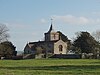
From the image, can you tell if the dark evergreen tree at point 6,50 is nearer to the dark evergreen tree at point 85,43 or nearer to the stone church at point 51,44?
the stone church at point 51,44

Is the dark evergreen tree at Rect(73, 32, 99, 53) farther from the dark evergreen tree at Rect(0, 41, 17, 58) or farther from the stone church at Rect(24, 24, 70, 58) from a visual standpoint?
the dark evergreen tree at Rect(0, 41, 17, 58)

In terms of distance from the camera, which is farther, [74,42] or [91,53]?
[74,42]

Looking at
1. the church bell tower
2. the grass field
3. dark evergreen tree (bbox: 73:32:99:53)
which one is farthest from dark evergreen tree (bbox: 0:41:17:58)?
the grass field

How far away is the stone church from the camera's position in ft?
482

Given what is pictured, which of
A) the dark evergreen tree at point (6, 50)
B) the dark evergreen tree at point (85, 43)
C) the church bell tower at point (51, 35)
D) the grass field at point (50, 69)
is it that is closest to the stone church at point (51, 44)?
the church bell tower at point (51, 35)

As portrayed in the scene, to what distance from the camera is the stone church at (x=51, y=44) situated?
147 m

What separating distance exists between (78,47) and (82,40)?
344 centimetres

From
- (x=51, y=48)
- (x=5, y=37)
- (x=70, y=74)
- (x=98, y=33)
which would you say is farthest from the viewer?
(x=51, y=48)

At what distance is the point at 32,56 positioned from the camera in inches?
4862

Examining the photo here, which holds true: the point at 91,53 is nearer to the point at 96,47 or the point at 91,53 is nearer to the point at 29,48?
the point at 96,47

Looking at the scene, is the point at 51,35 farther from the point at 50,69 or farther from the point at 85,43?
the point at 50,69

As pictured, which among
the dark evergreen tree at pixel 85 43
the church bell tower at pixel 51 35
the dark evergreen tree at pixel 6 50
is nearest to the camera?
the dark evergreen tree at pixel 6 50

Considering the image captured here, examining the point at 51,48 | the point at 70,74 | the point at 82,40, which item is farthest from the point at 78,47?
the point at 70,74

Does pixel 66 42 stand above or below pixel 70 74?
above
